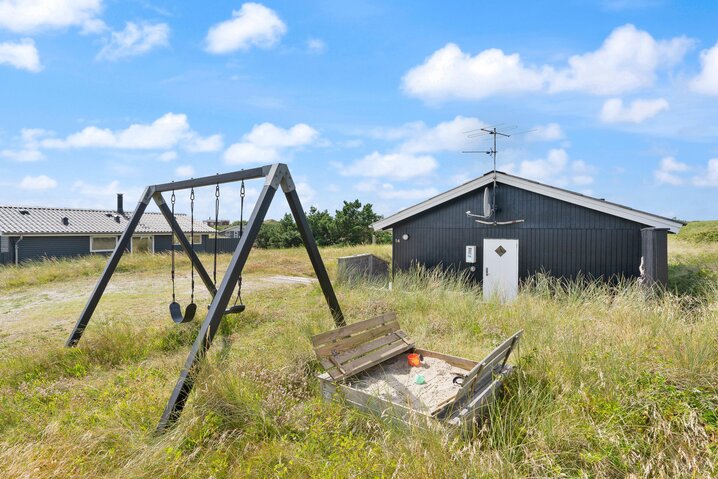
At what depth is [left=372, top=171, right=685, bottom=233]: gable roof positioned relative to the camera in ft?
29.7

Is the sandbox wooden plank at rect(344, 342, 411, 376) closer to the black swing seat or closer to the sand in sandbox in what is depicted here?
the sand in sandbox

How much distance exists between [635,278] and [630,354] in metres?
7.06

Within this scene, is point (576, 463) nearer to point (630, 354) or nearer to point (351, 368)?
point (630, 354)

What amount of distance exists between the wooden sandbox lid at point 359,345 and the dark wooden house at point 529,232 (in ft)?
21.2

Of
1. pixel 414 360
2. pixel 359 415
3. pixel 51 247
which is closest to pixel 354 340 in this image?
pixel 414 360

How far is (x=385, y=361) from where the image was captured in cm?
454

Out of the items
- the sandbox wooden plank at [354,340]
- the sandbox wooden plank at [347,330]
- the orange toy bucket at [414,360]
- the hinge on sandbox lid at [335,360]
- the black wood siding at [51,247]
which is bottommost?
the orange toy bucket at [414,360]

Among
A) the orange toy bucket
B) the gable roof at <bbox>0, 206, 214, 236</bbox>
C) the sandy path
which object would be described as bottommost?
the sandy path

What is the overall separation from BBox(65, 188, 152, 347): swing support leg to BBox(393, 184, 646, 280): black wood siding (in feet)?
25.9

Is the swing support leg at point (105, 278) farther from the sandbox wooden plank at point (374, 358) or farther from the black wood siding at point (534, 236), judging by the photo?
the black wood siding at point (534, 236)

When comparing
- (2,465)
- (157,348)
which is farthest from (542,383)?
(157,348)

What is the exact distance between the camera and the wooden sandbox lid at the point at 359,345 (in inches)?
155

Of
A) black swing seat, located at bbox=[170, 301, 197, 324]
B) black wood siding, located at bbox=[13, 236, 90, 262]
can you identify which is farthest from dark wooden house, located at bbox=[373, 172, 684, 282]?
black wood siding, located at bbox=[13, 236, 90, 262]

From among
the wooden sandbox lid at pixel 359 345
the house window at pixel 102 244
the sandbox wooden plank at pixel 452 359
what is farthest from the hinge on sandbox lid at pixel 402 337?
the house window at pixel 102 244
